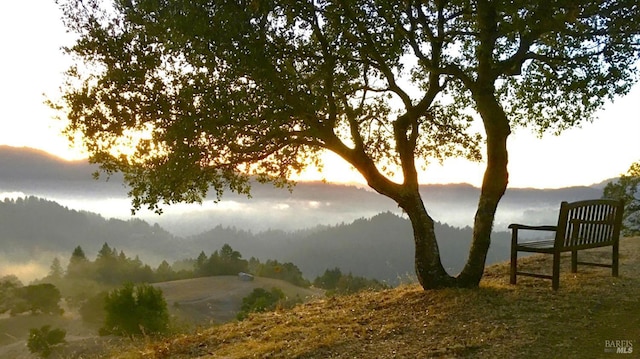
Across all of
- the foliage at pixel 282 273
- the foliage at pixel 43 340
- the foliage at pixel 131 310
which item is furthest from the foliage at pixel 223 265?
the foliage at pixel 131 310

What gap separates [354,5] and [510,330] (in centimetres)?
739

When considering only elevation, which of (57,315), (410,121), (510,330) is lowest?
(57,315)

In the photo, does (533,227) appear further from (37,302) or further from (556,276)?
(37,302)

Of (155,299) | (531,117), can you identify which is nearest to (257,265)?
(155,299)

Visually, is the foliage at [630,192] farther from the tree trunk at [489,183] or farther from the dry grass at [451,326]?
the tree trunk at [489,183]

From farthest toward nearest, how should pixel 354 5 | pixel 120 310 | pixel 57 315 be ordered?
pixel 57 315 → pixel 120 310 → pixel 354 5

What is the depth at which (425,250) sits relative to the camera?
1297 centimetres

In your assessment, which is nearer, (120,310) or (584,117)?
(584,117)

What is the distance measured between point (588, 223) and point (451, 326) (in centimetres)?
508

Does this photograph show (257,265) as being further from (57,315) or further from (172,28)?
(172,28)

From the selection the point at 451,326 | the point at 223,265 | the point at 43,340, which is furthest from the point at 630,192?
the point at 223,265

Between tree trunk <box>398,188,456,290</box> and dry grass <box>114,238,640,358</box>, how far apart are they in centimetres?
49

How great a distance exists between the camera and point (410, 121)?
13.8 meters

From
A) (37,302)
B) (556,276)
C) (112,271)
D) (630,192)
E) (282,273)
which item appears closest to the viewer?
(556,276)
